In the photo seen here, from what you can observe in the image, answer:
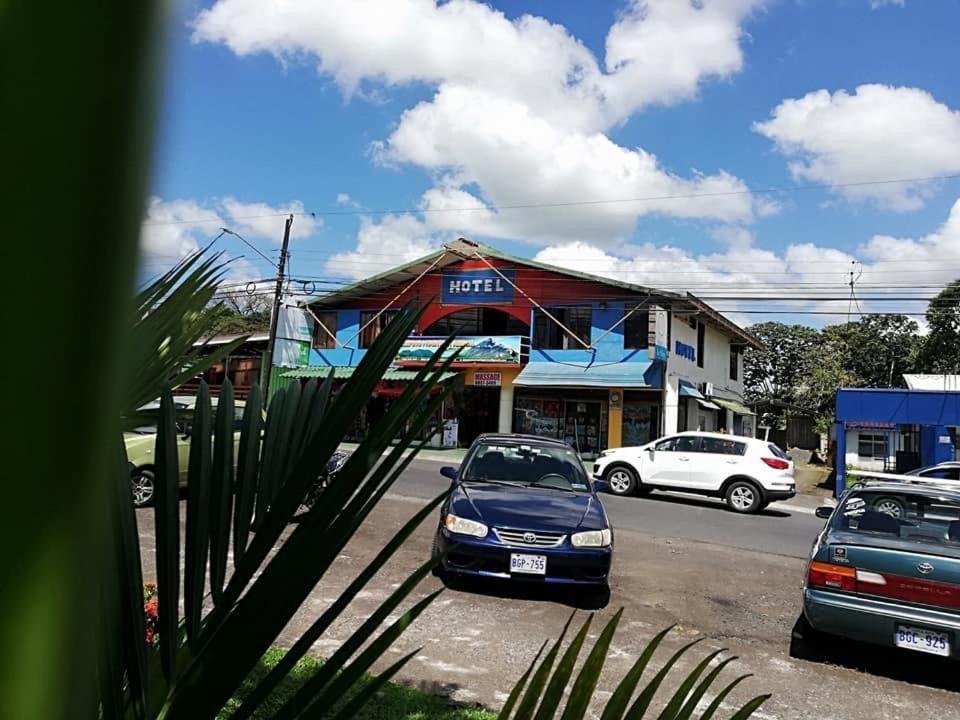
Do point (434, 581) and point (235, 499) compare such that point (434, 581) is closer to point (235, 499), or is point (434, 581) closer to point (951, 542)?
point (951, 542)

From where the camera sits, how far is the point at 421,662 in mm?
5105

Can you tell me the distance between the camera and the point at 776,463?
1420 cm

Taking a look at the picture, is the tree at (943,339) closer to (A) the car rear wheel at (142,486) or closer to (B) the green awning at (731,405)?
(B) the green awning at (731,405)

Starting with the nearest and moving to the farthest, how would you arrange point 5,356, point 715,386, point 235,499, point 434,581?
1. point 5,356
2. point 235,499
3. point 434,581
4. point 715,386

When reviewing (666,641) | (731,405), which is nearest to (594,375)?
(731,405)

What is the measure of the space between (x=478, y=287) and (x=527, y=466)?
17139 millimetres

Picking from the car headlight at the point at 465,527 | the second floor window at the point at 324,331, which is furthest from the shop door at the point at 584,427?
the car headlight at the point at 465,527

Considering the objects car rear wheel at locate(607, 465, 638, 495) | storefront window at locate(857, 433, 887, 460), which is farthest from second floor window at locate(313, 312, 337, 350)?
storefront window at locate(857, 433, 887, 460)

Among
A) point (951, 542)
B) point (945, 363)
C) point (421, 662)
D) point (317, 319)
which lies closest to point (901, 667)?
point (951, 542)

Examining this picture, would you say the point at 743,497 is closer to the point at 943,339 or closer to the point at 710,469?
the point at 710,469

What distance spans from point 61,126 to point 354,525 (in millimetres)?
524

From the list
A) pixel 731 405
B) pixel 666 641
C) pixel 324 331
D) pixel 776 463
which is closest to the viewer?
pixel 666 641

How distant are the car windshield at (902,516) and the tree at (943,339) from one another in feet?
100

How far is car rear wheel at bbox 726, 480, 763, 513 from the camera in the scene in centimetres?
1408
